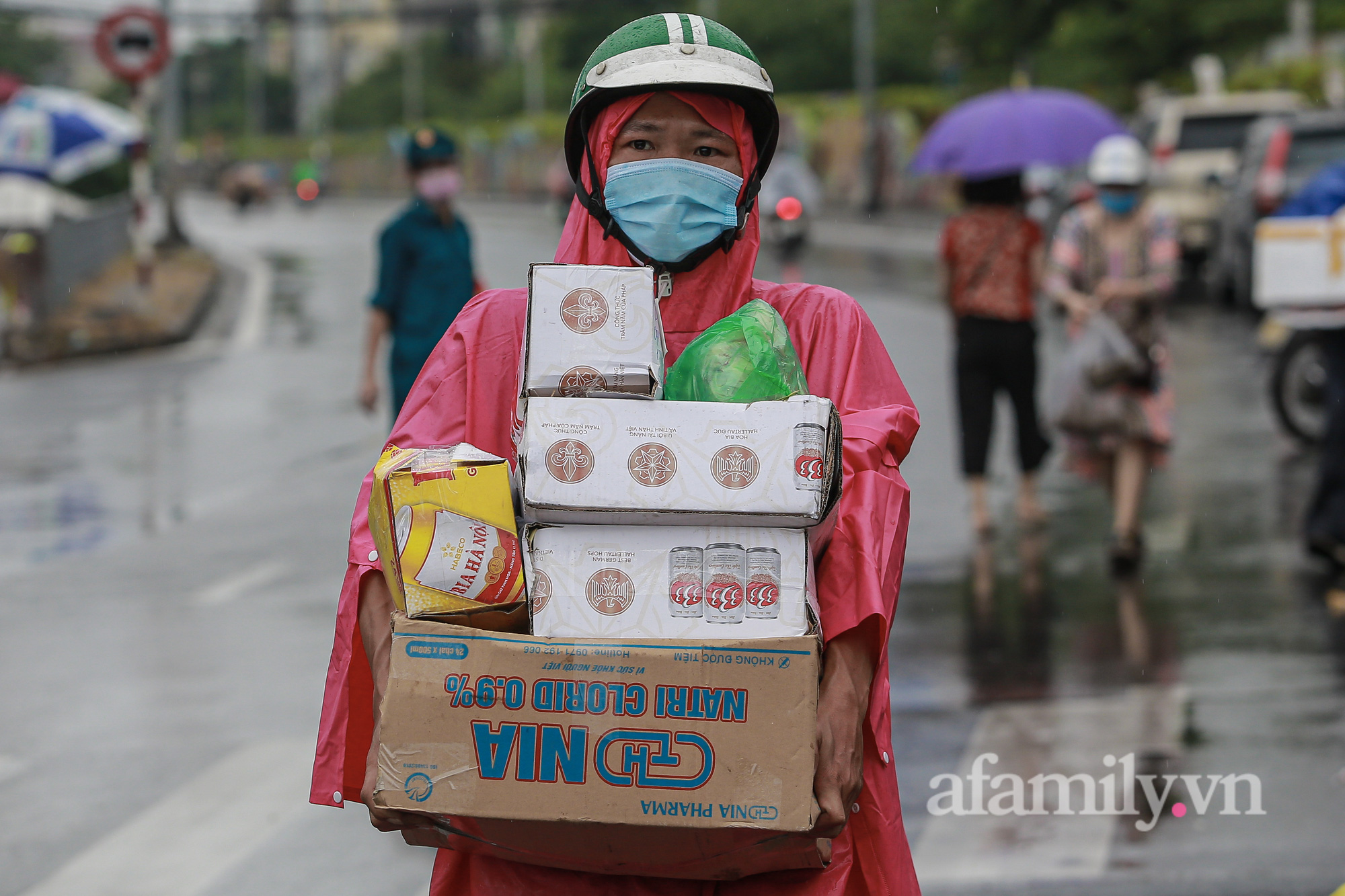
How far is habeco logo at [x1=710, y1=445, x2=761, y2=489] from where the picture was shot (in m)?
2.06

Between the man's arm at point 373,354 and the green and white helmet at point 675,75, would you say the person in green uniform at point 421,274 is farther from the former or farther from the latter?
the green and white helmet at point 675,75

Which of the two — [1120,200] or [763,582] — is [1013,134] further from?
[763,582]

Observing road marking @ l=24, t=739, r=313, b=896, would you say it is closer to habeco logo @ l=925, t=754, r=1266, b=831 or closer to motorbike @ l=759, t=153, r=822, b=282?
habeco logo @ l=925, t=754, r=1266, b=831

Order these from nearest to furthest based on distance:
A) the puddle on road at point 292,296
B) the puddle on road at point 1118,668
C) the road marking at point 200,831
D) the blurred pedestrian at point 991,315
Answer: the road marking at point 200,831 → the puddle on road at point 1118,668 → the blurred pedestrian at point 991,315 → the puddle on road at point 292,296

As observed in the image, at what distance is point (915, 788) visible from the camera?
4.86 metres

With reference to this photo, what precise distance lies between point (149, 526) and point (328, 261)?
2124 cm

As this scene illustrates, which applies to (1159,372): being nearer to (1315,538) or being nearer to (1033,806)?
(1315,538)

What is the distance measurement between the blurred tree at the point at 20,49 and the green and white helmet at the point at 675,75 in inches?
1956

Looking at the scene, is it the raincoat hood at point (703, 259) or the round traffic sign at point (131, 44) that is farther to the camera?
the round traffic sign at point (131, 44)

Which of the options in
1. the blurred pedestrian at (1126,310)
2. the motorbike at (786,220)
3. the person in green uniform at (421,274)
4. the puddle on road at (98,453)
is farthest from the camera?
the motorbike at (786,220)

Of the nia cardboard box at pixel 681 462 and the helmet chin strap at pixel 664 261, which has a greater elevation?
the helmet chin strap at pixel 664 261

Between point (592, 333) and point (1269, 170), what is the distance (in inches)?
612

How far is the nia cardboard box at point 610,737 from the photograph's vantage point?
2.04 m

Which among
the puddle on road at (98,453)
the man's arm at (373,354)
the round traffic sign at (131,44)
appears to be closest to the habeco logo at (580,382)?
the man's arm at (373,354)
